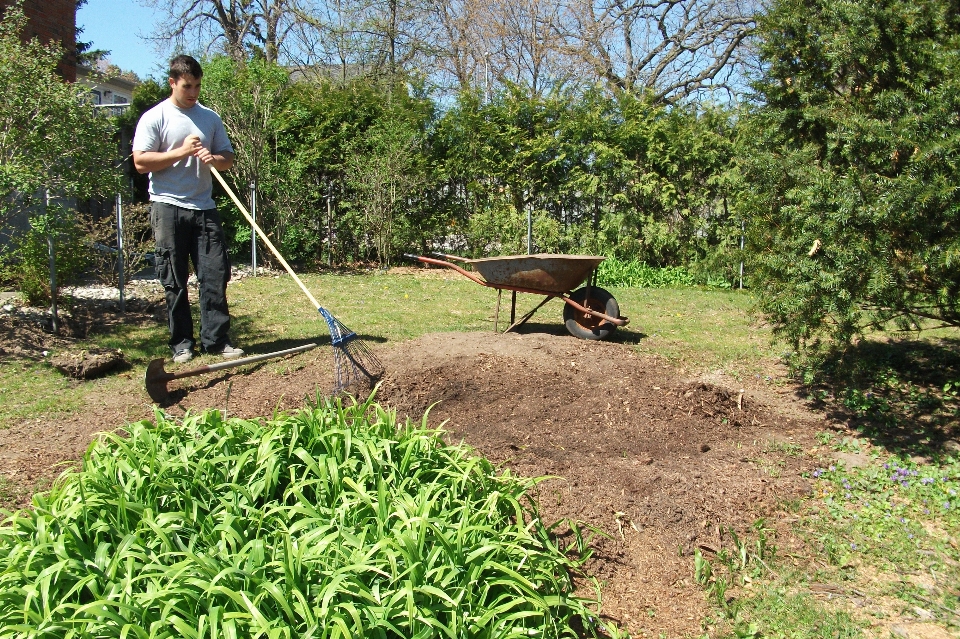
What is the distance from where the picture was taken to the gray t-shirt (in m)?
5.37

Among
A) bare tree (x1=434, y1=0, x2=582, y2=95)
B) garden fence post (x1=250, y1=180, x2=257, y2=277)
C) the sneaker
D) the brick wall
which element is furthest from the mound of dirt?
bare tree (x1=434, y1=0, x2=582, y2=95)

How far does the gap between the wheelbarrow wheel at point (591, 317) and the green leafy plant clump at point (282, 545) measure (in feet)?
10.9

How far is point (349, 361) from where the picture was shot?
4.80m

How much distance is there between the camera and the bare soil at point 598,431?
3248 mm

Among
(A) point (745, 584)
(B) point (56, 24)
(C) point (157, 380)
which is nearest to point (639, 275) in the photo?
(C) point (157, 380)

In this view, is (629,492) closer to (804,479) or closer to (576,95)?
(804,479)

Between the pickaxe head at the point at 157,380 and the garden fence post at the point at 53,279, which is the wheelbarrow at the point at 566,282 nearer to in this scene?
the pickaxe head at the point at 157,380

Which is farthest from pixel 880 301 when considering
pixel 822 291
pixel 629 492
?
pixel 629 492

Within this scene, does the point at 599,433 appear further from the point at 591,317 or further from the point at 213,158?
the point at 213,158

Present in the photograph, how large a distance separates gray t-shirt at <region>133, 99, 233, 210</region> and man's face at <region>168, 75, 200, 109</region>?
0.18 ft

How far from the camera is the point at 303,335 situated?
21.0 ft

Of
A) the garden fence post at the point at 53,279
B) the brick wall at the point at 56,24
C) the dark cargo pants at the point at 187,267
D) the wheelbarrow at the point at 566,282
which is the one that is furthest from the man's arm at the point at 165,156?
the brick wall at the point at 56,24

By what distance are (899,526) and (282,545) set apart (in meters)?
2.99

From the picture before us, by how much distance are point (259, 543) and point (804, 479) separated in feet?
9.95
